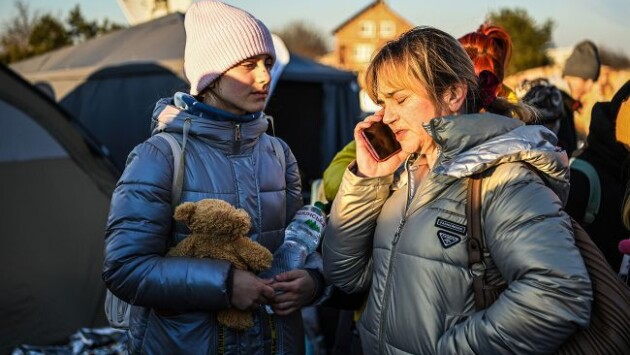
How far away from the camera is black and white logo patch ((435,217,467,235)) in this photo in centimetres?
164

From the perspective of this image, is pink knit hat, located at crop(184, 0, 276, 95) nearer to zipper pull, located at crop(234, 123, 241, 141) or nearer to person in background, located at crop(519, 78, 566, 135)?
zipper pull, located at crop(234, 123, 241, 141)

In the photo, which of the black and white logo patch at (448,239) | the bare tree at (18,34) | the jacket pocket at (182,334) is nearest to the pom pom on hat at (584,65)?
the black and white logo patch at (448,239)

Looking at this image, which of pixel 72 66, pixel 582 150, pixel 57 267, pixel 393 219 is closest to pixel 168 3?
pixel 72 66

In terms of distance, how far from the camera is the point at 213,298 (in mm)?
1939

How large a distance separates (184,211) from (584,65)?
433 centimetres

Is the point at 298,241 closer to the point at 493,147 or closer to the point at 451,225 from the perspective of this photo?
the point at 451,225

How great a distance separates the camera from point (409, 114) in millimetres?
1850

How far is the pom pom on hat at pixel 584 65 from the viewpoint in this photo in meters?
5.26

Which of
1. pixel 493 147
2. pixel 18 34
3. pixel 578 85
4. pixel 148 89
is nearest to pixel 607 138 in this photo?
pixel 493 147

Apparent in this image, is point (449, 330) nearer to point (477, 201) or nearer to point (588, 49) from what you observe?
point (477, 201)

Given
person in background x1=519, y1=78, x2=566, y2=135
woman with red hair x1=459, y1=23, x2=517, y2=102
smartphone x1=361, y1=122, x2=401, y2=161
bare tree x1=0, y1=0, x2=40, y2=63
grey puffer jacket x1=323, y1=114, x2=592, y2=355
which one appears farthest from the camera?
bare tree x1=0, y1=0, x2=40, y2=63

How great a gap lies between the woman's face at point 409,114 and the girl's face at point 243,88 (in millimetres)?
Result: 495

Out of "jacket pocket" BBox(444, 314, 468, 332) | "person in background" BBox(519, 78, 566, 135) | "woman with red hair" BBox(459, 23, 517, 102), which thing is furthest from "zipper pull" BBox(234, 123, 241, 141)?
"person in background" BBox(519, 78, 566, 135)

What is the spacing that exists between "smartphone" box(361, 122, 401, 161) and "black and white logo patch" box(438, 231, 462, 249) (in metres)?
0.41
